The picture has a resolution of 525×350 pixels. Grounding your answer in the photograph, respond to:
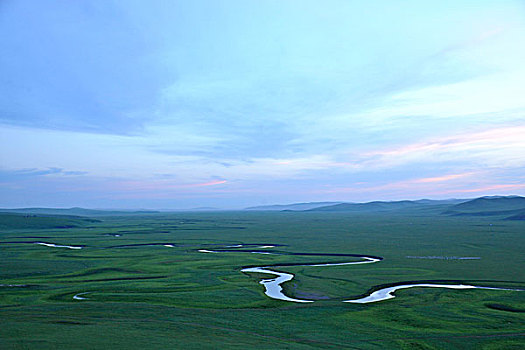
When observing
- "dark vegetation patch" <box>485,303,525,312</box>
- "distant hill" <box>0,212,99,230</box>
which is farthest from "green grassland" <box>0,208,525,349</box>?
"distant hill" <box>0,212,99,230</box>

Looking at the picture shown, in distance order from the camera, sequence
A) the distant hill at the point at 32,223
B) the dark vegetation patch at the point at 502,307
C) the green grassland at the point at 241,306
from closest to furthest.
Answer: the green grassland at the point at 241,306
the dark vegetation patch at the point at 502,307
the distant hill at the point at 32,223

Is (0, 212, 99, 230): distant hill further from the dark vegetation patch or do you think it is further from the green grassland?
the dark vegetation patch

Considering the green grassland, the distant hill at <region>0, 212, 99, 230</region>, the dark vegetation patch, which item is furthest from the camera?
the distant hill at <region>0, 212, 99, 230</region>

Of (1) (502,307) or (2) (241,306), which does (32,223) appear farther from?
(1) (502,307)

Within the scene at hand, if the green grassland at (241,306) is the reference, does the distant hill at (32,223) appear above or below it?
above

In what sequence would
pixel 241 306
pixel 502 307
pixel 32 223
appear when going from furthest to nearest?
pixel 32 223, pixel 241 306, pixel 502 307

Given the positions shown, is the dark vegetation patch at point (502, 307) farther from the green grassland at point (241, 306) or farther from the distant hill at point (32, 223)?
the distant hill at point (32, 223)

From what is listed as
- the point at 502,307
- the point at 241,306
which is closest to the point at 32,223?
the point at 241,306

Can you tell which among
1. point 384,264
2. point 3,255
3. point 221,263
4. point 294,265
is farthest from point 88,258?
point 384,264

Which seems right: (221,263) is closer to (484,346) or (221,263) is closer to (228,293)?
(228,293)

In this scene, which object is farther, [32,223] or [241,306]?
[32,223]

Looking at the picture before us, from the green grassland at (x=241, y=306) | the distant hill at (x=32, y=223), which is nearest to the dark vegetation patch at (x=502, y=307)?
the green grassland at (x=241, y=306)
